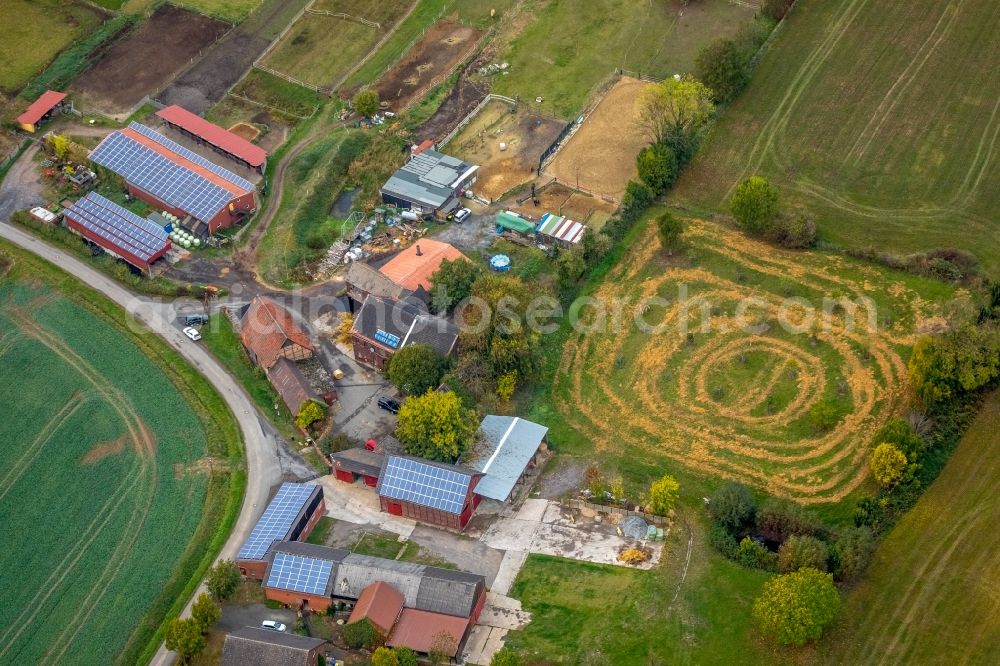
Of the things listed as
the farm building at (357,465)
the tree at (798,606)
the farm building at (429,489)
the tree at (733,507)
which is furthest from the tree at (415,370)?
the tree at (798,606)

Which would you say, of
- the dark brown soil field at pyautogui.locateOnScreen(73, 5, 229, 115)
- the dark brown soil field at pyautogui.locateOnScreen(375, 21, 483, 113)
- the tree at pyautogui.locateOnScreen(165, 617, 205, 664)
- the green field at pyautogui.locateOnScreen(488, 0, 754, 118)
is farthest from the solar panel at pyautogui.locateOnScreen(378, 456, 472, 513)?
the dark brown soil field at pyautogui.locateOnScreen(73, 5, 229, 115)

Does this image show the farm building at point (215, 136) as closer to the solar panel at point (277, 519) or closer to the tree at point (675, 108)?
the tree at point (675, 108)

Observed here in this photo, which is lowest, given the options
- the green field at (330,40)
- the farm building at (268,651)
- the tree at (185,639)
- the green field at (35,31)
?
the farm building at (268,651)

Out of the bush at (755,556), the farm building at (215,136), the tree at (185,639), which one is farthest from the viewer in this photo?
the farm building at (215,136)

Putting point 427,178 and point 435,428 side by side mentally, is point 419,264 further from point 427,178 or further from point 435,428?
point 435,428

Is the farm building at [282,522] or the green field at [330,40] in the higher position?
the green field at [330,40]

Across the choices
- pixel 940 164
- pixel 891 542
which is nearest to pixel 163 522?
pixel 891 542

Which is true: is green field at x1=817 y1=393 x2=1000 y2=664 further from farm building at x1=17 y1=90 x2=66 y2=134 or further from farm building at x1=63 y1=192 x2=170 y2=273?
farm building at x1=17 y1=90 x2=66 y2=134
